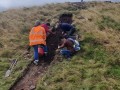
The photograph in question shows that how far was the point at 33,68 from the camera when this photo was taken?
1554cm

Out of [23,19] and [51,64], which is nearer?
[51,64]

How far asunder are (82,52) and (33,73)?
281cm

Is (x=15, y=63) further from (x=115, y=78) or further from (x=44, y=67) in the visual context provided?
(x=115, y=78)

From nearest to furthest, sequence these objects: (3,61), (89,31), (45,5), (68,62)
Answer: (68,62)
(3,61)
(89,31)
(45,5)

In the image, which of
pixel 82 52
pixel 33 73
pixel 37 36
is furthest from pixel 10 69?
pixel 82 52

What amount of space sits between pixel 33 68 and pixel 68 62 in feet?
5.39

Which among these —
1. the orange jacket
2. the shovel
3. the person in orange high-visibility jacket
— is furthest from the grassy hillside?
the orange jacket

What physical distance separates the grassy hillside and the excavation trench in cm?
27

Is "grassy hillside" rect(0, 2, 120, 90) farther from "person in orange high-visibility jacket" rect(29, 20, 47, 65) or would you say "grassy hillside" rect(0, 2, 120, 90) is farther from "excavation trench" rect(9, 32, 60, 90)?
"person in orange high-visibility jacket" rect(29, 20, 47, 65)

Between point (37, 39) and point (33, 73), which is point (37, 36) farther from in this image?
point (33, 73)

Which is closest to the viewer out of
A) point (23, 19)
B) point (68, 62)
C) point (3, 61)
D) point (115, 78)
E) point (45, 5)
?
point (115, 78)

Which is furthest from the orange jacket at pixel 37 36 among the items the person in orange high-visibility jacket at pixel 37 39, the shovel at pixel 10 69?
the shovel at pixel 10 69

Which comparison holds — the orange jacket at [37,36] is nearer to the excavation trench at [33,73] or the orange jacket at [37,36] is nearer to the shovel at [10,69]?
the excavation trench at [33,73]

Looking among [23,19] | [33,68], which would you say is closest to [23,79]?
[33,68]
